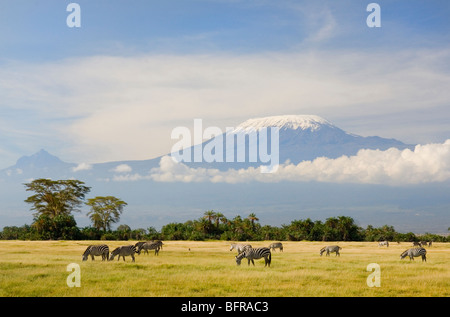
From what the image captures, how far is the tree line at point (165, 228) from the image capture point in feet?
284

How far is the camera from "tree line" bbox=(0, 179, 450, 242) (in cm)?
8644

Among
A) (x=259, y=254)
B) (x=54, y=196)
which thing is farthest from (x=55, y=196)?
(x=259, y=254)

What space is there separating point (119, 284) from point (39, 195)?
3265 inches

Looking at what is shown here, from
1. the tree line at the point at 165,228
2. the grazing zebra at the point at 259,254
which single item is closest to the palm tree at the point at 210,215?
the tree line at the point at 165,228

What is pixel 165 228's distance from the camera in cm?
10119

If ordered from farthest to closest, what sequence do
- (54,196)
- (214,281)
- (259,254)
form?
(54,196), (259,254), (214,281)

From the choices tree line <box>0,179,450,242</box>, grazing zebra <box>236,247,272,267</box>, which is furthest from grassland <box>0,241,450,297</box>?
tree line <box>0,179,450,242</box>

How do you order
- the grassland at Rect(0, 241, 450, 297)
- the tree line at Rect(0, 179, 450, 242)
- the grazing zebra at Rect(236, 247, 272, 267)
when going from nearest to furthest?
the grassland at Rect(0, 241, 450, 297) < the grazing zebra at Rect(236, 247, 272, 267) < the tree line at Rect(0, 179, 450, 242)

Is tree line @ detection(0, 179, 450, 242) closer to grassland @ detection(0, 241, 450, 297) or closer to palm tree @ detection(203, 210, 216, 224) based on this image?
palm tree @ detection(203, 210, 216, 224)

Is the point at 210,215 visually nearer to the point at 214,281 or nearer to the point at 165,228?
the point at 165,228

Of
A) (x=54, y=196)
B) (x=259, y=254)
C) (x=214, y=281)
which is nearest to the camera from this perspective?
(x=214, y=281)
